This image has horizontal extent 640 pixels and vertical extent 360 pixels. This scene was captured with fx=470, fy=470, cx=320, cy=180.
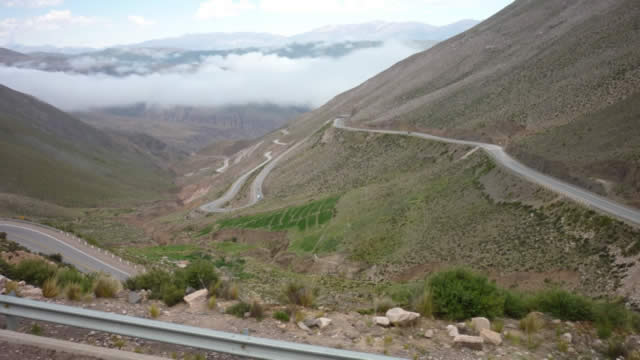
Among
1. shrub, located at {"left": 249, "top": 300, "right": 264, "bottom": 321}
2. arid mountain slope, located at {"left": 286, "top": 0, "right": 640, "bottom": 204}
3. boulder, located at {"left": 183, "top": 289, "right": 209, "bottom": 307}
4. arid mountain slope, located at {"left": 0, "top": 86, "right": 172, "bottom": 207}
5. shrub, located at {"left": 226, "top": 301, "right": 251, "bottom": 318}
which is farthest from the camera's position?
arid mountain slope, located at {"left": 0, "top": 86, "right": 172, "bottom": 207}

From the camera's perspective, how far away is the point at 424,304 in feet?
30.0

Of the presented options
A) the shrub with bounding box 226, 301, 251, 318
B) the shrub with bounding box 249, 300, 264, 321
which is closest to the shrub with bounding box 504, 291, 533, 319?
the shrub with bounding box 249, 300, 264, 321

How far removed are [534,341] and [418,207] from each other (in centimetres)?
2916

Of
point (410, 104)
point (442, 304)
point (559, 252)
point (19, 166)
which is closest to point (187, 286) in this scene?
point (442, 304)

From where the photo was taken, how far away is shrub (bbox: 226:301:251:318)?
8836 mm

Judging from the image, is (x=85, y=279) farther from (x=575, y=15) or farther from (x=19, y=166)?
(x=19, y=166)

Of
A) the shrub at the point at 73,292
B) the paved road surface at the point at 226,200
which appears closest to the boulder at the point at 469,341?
the shrub at the point at 73,292

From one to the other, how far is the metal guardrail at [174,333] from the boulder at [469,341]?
7.06ft

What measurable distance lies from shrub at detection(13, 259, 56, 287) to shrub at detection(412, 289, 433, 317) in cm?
772

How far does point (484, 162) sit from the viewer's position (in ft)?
131

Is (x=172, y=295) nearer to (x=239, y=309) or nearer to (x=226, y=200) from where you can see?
(x=239, y=309)

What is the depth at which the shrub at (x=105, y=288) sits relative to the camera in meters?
9.46

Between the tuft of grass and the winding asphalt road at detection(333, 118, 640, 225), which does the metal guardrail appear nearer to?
the tuft of grass

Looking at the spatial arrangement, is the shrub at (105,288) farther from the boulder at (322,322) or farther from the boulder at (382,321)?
the boulder at (382,321)
